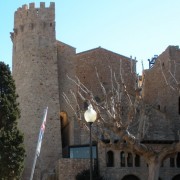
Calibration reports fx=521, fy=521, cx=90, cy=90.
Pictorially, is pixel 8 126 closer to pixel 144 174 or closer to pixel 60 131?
pixel 60 131

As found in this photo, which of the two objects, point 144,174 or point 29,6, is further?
point 29,6

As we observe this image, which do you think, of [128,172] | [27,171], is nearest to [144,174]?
[128,172]

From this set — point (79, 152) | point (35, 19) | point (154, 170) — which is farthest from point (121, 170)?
point (154, 170)

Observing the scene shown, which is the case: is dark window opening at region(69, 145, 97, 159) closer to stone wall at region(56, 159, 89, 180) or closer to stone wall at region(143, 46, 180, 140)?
stone wall at region(56, 159, 89, 180)

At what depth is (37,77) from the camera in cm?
5038

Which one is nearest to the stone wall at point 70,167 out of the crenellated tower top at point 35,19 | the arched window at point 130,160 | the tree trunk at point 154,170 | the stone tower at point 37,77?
the stone tower at point 37,77

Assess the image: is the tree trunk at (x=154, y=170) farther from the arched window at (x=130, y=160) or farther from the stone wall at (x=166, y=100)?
the stone wall at (x=166, y=100)

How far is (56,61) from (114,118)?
2409 centimetres

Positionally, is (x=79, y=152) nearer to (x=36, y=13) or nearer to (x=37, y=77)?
(x=37, y=77)

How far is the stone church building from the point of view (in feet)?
149

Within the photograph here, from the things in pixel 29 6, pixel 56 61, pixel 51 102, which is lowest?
pixel 51 102

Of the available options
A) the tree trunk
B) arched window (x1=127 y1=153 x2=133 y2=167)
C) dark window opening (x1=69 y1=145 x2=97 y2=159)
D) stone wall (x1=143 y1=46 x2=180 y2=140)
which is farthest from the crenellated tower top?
the tree trunk

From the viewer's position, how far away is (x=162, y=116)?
48.8 m

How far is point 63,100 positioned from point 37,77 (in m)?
3.51
